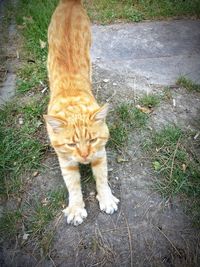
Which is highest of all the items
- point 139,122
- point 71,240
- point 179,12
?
point 179,12

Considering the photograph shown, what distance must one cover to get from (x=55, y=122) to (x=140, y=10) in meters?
3.34

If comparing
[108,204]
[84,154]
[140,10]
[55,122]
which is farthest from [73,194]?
[140,10]

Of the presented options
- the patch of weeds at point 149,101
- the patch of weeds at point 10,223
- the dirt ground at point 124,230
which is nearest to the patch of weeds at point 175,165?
the dirt ground at point 124,230

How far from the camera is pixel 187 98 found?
361 cm

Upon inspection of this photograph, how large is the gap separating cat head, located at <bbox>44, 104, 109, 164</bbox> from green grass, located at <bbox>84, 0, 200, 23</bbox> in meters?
2.91

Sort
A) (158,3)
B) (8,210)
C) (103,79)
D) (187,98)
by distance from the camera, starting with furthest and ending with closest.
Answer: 1. (158,3)
2. (103,79)
3. (187,98)
4. (8,210)

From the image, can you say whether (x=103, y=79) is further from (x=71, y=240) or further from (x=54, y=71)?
(x=71, y=240)

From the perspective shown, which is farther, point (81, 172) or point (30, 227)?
point (81, 172)

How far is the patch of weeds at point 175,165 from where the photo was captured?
2801 mm

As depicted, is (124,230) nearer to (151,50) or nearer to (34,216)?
(34,216)

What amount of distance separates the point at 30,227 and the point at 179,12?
3765 mm

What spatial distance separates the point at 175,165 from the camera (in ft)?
9.80

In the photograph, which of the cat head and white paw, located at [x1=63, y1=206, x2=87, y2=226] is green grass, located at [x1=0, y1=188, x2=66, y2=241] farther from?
the cat head

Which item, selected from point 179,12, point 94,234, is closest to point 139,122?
point 94,234
